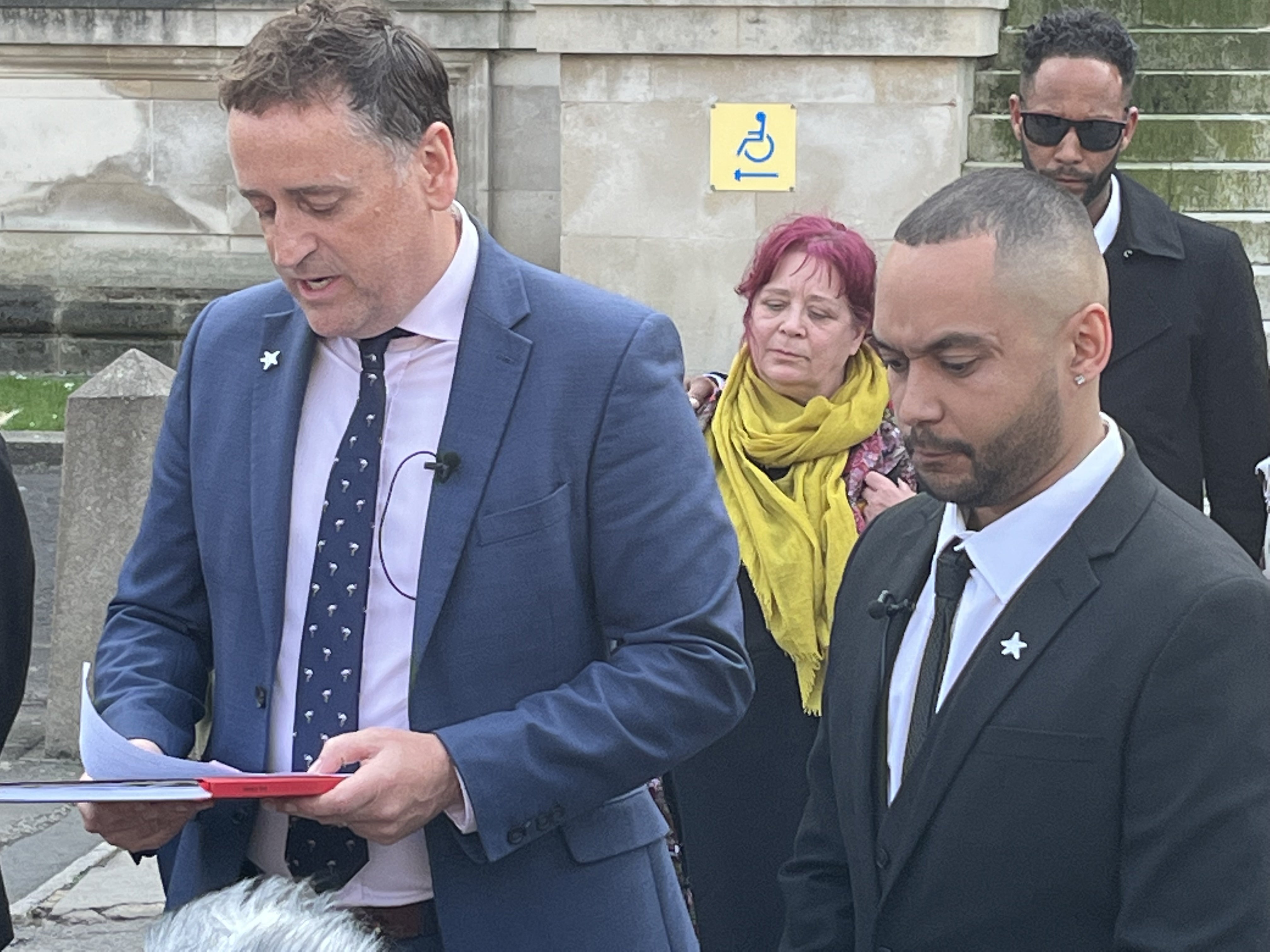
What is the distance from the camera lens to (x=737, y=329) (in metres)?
10.8

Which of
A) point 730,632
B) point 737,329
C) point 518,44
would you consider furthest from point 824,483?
point 518,44

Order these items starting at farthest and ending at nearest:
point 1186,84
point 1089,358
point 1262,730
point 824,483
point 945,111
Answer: point 1186,84, point 945,111, point 824,483, point 1089,358, point 1262,730

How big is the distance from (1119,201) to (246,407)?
2.69m

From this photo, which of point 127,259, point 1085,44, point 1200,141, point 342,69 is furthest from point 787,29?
point 342,69

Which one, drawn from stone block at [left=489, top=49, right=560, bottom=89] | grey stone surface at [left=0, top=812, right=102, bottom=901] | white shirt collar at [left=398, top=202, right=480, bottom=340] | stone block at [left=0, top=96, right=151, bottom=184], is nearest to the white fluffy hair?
white shirt collar at [left=398, top=202, right=480, bottom=340]

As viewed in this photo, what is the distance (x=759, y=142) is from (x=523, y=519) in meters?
8.46

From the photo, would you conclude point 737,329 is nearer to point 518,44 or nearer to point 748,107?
point 748,107

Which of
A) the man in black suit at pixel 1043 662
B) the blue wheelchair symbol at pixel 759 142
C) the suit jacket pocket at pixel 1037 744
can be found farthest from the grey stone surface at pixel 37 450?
the suit jacket pocket at pixel 1037 744

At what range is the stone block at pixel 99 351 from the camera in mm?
13180

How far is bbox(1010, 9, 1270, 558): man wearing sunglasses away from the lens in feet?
15.1

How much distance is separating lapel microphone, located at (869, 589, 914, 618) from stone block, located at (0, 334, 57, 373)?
38.2 ft

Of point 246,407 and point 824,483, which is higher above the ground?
point 246,407

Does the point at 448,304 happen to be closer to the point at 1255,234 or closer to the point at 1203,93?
the point at 1255,234

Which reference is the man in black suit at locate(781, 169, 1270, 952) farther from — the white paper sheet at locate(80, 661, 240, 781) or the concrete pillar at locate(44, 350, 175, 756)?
the concrete pillar at locate(44, 350, 175, 756)
